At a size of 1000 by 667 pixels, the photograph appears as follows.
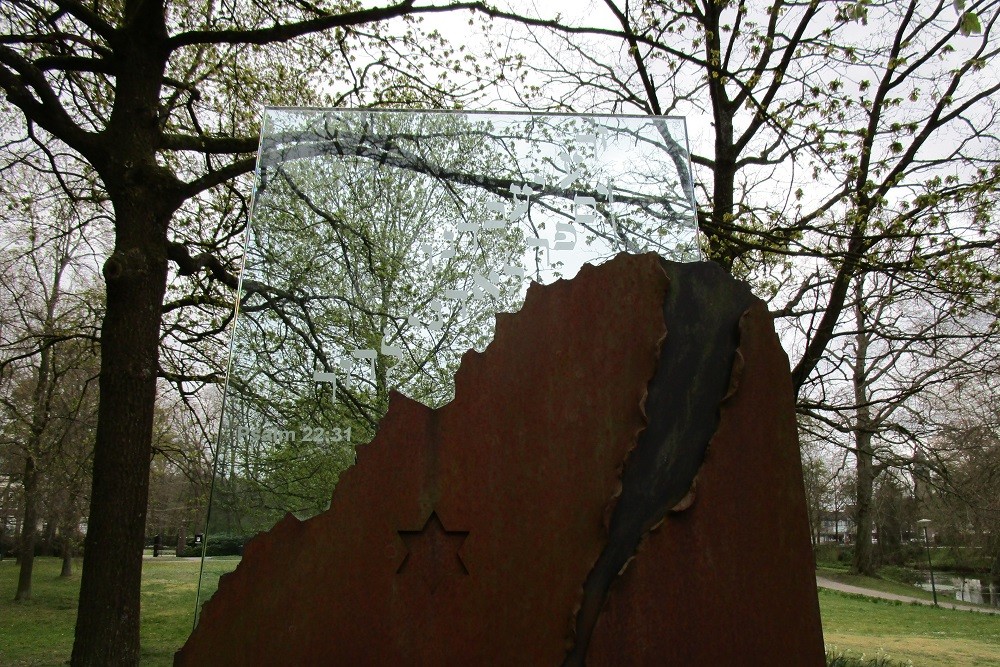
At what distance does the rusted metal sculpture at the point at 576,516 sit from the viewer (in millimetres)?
2096

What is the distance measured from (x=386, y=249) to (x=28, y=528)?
42.5ft

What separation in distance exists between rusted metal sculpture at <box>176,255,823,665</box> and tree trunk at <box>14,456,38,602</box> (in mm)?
10023

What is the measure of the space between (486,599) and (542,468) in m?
0.44

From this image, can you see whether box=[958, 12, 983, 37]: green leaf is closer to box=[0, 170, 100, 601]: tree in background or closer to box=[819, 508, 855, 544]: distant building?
box=[0, 170, 100, 601]: tree in background

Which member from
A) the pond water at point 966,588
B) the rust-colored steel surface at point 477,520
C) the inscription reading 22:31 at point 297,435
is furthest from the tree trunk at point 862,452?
the inscription reading 22:31 at point 297,435

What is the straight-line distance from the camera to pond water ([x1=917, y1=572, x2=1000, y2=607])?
15.7 m

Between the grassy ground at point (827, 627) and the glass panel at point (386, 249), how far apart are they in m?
4.85

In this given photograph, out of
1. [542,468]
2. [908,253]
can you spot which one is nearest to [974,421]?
[908,253]

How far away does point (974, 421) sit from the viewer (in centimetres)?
987

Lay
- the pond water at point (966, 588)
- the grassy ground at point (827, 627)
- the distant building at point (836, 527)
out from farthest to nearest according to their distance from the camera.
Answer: the distant building at point (836, 527), the pond water at point (966, 588), the grassy ground at point (827, 627)

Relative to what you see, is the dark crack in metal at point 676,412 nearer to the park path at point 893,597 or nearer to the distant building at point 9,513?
the distant building at point 9,513

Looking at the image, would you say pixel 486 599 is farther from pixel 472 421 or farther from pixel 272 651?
pixel 272 651

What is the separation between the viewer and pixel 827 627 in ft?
35.2

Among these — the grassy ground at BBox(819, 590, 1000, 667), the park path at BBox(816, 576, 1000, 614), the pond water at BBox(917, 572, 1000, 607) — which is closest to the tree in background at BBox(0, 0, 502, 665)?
the grassy ground at BBox(819, 590, 1000, 667)
